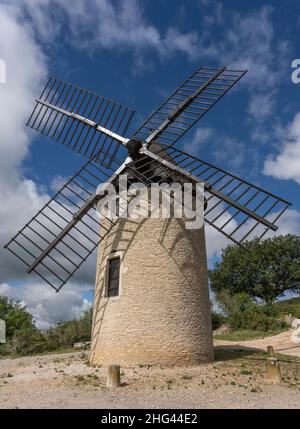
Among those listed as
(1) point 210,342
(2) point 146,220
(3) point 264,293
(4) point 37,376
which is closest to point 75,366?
(4) point 37,376

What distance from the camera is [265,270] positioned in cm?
3922

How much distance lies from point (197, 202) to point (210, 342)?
167 inches

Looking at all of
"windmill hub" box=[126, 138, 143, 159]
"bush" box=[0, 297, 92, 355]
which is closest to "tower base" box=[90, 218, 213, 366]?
"windmill hub" box=[126, 138, 143, 159]

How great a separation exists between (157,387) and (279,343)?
40.9ft

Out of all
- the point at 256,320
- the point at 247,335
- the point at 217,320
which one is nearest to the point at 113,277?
the point at 247,335

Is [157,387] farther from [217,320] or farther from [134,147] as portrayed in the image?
[217,320]

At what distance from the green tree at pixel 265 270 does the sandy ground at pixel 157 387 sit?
29589 millimetres

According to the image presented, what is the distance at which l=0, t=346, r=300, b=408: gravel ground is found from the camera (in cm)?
696

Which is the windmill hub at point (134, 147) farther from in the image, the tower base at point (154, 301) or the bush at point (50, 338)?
the bush at point (50, 338)

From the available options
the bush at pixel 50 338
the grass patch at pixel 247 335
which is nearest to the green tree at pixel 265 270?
the grass patch at pixel 247 335

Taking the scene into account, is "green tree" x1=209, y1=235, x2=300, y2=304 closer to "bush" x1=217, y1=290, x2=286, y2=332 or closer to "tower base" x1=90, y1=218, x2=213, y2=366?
"bush" x1=217, y1=290, x2=286, y2=332

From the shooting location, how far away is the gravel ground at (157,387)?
6.96 m

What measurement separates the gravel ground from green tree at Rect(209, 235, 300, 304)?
29.6m
